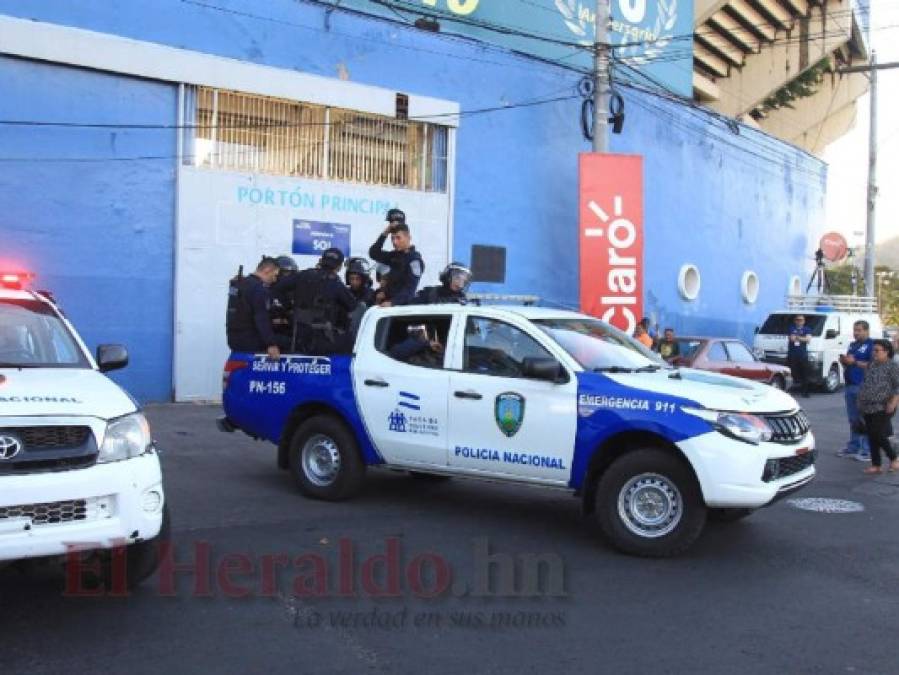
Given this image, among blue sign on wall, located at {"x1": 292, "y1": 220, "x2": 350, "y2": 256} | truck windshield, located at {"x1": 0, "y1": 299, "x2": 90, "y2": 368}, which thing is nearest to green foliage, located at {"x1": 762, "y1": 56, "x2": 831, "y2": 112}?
blue sign on wall, located at {"x1": 292, "y1": 220, "x2": 350, "y2": 256}

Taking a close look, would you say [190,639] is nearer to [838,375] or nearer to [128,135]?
[128,135]

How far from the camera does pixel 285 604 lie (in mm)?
5012

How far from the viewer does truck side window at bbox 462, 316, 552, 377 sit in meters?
6.72

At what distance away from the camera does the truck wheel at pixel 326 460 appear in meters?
7.50

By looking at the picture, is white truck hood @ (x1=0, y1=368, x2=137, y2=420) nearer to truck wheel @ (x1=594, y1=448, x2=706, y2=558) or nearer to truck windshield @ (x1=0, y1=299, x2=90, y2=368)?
truck windshield @ (x1=0, y1=299, x2=90, y2=368)

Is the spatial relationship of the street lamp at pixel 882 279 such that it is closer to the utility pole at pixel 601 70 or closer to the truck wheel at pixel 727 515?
the utility pole at pixel 601 70

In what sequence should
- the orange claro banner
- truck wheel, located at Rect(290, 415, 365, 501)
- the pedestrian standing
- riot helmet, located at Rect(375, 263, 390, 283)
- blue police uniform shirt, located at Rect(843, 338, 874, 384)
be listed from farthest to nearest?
the orange claro banner
blue police uniform shirt, located at Rect(843, 338, 874, 384)
the pedestrian standing
riot helmet, located at Rect(375, 263, 390, 283)
truck wheel, located at Rect(290, 415, 365, 501)

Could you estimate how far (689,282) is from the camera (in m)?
22.7

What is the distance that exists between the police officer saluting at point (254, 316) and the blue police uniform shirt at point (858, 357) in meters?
6.83

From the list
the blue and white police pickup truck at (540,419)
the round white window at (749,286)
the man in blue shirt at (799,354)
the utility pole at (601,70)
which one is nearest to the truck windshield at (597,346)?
the blue and white police pickup truck at (540,419)

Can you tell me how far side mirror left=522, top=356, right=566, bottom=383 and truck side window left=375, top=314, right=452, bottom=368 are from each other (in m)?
0.95

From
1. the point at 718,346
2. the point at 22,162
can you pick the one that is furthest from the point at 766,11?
the point at 22,162

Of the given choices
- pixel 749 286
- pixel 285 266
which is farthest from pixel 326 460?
pixel 749 286

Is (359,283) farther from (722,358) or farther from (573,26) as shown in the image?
(573,26)
